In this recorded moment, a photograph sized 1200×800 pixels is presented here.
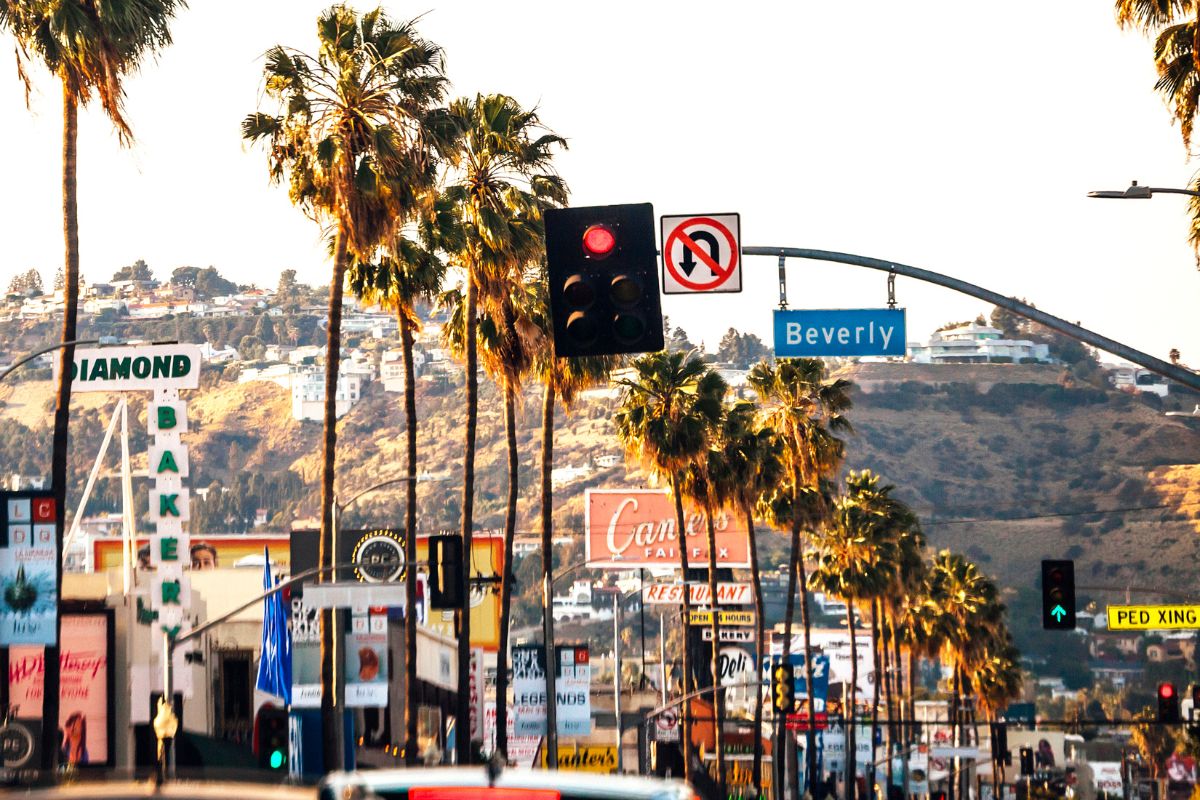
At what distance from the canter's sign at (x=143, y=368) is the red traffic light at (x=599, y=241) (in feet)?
93.3

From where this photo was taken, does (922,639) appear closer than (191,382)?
No

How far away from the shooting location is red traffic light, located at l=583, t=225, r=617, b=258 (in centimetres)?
1903

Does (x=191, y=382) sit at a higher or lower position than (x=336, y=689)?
higher

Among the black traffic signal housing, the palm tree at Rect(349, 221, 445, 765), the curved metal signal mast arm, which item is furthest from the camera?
the black traffic signal housing

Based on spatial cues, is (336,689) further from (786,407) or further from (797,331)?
(786,407)

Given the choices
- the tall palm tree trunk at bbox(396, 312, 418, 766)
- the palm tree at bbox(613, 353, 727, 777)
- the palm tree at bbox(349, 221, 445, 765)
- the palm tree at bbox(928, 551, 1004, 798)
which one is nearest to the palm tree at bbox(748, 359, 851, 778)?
the palm tree at bbox(613, 353, 727, 777)

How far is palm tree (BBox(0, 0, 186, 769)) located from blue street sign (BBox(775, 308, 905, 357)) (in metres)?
17.7

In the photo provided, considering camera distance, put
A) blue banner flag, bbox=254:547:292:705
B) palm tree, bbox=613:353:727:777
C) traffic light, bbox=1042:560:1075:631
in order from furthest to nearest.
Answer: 1. palm tree, bbox=613:353:727:777
2. blue banner flag, bbox=254:547:292:705
3. traffic light, bbox=1042:560:1075:631

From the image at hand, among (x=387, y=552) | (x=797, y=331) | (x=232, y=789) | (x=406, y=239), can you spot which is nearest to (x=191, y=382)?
(x=406, y=239)

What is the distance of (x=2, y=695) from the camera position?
42.6m

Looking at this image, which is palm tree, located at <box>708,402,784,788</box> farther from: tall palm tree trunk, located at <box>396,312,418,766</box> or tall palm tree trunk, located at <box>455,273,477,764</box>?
tall palm tree trunk, located at <box>396,312,418,766</box>

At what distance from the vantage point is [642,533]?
458ft

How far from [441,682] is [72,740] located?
78.3 feet

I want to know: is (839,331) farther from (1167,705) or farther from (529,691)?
(1167,705)
